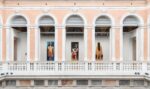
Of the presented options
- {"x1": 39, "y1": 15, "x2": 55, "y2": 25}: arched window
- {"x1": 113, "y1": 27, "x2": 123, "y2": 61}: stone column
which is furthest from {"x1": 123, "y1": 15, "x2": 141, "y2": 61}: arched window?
{"x1": 39, "y1": 15, "x2": 55, "y2": 25}: arched window

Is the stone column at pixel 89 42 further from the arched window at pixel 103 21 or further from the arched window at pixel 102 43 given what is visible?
the arched window at pixel 102 43

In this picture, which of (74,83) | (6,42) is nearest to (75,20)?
(6,42)

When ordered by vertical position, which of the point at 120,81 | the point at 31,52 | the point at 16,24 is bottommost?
the point at 120,81

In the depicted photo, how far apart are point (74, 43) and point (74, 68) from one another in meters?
5.64

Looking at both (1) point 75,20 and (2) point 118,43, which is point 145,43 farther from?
(1) point 75,20

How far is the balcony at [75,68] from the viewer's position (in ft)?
84.8

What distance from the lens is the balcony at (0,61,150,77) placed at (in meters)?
25.8

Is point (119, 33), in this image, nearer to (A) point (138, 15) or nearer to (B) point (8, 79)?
(A) point (138, 15)

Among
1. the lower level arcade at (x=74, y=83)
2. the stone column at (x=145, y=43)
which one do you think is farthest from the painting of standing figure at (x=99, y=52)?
the lower level arcade at (x=74, y=83)

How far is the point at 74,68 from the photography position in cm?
2616

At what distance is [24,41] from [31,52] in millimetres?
3252

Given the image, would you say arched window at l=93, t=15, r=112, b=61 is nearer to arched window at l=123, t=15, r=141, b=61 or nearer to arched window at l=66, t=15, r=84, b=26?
arched window at l=123, t=15, r=141, b=61

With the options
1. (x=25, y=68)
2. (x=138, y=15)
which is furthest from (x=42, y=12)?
→ (x=138, y=15)

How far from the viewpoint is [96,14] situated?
28.3 metres
